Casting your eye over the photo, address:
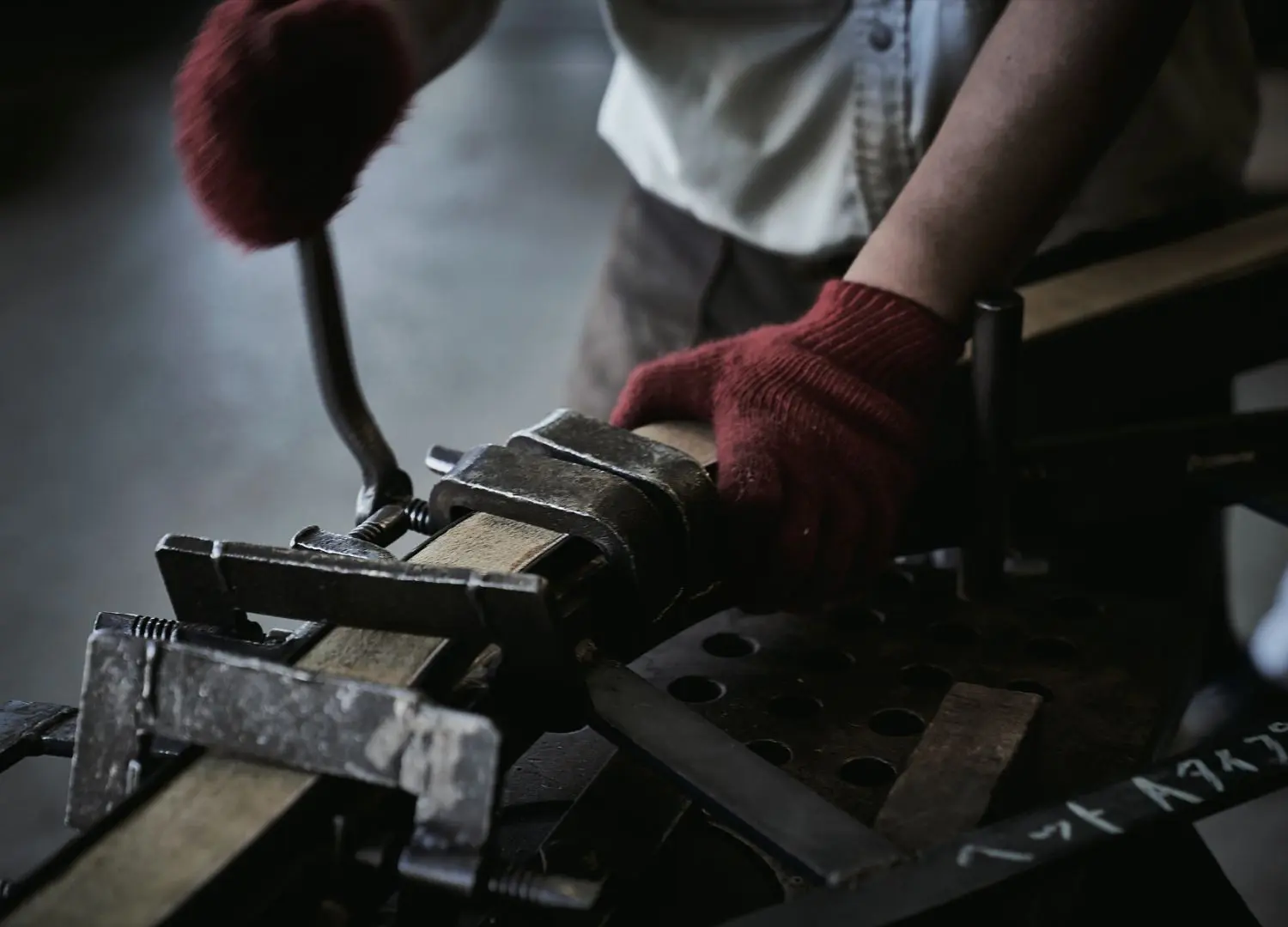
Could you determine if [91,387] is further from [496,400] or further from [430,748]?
[430,748]

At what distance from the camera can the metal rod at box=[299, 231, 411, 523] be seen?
84 centimetres

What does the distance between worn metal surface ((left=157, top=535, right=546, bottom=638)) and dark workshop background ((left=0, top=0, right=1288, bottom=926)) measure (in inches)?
35.1

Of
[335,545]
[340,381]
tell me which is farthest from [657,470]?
[340,381]

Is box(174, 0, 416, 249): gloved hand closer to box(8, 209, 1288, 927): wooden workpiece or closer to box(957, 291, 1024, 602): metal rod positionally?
box(8, 209, 1288, 927): wooden workpiece

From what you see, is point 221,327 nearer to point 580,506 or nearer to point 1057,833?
point 580,506

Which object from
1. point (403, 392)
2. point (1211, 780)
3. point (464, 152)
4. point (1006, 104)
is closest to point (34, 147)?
point (464, 152)

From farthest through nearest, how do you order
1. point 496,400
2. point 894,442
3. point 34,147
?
point 34,147
point 496,400
point 894,442

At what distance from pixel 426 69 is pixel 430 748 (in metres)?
0.69

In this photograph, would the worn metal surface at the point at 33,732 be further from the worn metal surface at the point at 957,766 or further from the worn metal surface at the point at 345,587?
the worn metal surface at the point at 957,766

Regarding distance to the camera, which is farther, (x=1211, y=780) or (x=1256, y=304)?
(x=1256, y=304)

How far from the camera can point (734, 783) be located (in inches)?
22.7

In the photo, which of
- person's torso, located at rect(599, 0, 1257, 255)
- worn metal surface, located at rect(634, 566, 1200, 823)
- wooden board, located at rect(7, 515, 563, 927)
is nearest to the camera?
wooden board, located at rect(7, 515, 563, 927)

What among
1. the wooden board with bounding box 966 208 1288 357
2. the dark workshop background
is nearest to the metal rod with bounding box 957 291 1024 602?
the wooden board with bounding box 966 208 1288 357

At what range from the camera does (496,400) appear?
2756 millimetres
